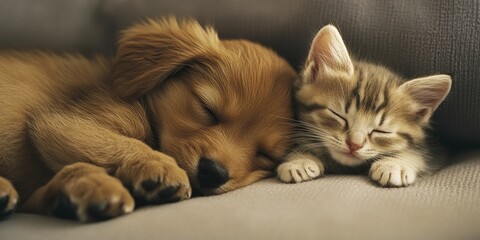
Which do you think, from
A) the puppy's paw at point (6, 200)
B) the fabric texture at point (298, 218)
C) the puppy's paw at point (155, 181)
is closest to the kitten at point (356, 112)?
the fabric texture at point (298, 218)

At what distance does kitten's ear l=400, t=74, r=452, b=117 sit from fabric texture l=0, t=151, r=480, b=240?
15.1 inches

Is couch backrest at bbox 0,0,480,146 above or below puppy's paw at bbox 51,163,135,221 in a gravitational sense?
above

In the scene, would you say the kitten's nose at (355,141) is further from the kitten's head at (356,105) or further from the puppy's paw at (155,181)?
the puppy's paw at (155,181)

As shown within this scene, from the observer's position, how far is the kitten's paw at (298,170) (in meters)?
1.56

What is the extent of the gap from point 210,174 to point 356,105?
62 centimetres

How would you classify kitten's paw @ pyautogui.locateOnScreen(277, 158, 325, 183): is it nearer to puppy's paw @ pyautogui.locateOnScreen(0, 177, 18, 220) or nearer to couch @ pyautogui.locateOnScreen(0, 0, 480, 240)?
couch @ pyautogui.locateOnScreen(0, 0, 480, 240)

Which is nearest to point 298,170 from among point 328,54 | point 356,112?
point 356,112

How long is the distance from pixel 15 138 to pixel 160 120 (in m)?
0.45

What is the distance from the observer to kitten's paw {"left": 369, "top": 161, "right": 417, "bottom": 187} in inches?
59.1

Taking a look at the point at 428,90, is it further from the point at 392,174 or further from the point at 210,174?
the point at 210,174

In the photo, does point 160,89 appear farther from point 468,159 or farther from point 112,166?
point 468,159

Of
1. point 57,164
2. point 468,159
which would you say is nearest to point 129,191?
point 57,164

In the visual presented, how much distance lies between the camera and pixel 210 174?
4.78ft

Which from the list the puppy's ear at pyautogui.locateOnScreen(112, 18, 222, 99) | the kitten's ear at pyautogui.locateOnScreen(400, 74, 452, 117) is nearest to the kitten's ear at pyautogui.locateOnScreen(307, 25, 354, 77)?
the kitten's ear at pyautogui.locateOnScreen(400, 74, 452, 117)
